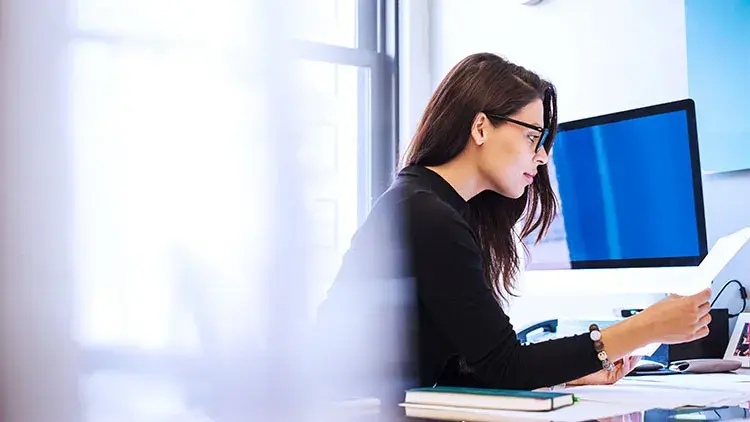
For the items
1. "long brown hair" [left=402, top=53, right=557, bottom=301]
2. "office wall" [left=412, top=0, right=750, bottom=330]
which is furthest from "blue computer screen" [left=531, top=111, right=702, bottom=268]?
"long brown hair" [left=402, top=53, right=557, bottom=301]

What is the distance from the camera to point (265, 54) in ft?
4.29

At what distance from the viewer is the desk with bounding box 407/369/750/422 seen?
102 cm

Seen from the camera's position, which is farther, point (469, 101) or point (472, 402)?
point (469, 101)

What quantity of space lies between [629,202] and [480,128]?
1.82 feet

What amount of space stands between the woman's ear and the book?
0.44 meters

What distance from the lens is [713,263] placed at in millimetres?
1696

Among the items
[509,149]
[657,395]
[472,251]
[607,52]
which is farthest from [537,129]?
[607,52]

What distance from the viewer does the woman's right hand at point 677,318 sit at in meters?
1.18

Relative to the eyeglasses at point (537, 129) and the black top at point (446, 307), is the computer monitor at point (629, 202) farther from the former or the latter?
the black top at point (446, 307)

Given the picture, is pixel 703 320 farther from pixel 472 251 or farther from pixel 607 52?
pixel 607 52

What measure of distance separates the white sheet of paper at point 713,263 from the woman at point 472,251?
34 cm

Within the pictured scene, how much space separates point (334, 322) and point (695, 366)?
0.68 m

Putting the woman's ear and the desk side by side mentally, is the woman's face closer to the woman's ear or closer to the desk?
the woman's ear

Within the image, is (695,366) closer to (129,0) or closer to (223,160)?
(223,160)
